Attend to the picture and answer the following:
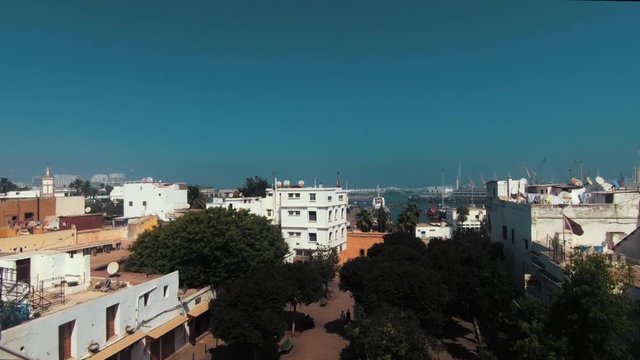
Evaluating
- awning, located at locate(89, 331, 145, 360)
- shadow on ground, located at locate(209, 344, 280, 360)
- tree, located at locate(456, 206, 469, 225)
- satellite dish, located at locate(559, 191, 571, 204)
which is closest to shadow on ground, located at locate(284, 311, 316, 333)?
shadow on ground, located at locate(209, 344, 280, 360)

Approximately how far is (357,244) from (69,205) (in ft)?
115

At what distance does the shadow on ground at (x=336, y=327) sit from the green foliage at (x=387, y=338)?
10333 millimetres

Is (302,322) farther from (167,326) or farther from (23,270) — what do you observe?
(23,270)

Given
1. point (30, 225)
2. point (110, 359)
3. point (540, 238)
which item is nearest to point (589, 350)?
point (540, 238)

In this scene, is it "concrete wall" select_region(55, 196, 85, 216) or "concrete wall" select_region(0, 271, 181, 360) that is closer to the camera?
"concrete wall" select_region(0, 271, 181, 360)

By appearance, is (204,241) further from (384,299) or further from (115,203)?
(115,203)

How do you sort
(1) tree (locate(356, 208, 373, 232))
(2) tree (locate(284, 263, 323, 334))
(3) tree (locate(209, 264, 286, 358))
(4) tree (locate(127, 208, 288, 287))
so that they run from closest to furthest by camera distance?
(3) tree (locate(209, 264, 286, 358)) → (2) tree (locate(284, 263, 323, 334)) → (4) tree (locate(127, 208, 288, 287)) → (1) tree (locate(356, 208, 373, 232))

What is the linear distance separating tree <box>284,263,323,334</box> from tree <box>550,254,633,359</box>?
1793cm

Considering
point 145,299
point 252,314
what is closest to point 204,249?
point 145,299

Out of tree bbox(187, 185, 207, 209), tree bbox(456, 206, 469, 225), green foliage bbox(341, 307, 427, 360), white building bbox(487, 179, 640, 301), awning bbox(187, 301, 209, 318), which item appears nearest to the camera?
green foliage bbox(341, 307, 427, 360)

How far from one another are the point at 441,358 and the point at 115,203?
114 meters

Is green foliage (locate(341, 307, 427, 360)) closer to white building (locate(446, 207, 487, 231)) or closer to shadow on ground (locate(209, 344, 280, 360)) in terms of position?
shadow on ground (locate(209, 344, 280, 360))

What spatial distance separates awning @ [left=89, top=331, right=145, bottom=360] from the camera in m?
18.8

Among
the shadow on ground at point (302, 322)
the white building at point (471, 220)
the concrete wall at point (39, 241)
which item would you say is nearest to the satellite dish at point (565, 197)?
the shadow on ground at point (302, 322)
